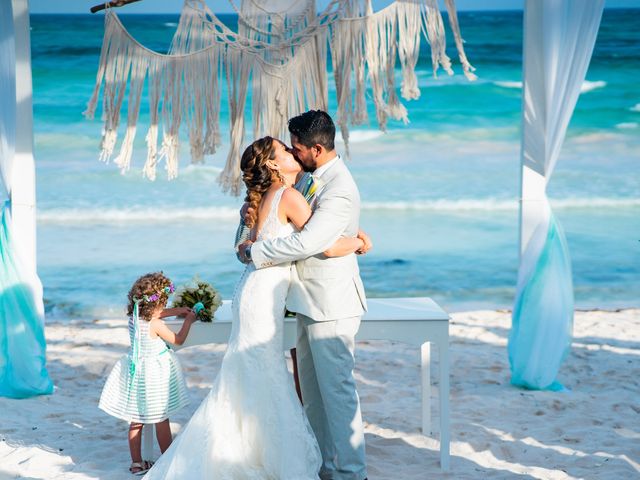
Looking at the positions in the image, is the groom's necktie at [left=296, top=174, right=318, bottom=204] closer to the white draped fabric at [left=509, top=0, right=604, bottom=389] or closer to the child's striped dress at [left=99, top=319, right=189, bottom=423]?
the child's striped dress at [left=99, top=319, right=189, bottom=423]

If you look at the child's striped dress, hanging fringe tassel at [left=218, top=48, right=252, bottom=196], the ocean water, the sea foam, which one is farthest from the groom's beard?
the sea foam

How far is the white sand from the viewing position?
10.1 feet

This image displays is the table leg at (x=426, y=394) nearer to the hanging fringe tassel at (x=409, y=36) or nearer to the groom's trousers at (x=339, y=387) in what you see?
the groom's trousers at (x=339, y=387)

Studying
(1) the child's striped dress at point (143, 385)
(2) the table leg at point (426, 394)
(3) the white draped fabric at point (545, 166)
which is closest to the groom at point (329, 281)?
(1) the child's striped dress at point (143, 385)

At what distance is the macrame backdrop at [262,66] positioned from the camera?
11.8 feet

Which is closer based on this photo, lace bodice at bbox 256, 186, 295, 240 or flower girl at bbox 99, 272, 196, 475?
lace bodice at bbox 256, 186, 295, 240

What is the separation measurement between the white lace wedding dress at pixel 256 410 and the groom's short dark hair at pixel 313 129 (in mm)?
199

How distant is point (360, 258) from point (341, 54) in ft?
21.6

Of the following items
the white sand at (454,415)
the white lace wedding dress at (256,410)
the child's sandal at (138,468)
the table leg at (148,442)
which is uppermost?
the white lace wedding dress at (256,410)

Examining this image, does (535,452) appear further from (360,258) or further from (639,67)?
(639,67)

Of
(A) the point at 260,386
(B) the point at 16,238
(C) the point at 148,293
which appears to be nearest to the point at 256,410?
(A) the point at 260,386

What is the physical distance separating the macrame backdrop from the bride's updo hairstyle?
93 centimetres

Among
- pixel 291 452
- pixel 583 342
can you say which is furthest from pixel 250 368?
pixel 583 342

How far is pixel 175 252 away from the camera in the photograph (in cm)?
1013
